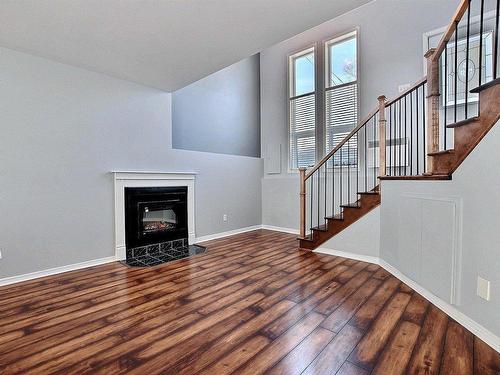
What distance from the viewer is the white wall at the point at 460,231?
169 cm

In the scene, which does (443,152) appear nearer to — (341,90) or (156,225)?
(341,90)

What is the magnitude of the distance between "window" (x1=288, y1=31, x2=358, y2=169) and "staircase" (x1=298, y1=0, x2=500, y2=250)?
0.36 meters

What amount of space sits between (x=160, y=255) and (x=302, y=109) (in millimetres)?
3955

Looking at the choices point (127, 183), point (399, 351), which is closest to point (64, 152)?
point (127, 183)

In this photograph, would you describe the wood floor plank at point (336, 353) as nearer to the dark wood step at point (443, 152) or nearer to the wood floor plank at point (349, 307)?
the wood floor plank at point (349, 307)

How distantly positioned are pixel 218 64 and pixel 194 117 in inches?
73.3

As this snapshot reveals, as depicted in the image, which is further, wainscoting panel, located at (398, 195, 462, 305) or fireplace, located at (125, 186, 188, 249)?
fireplace, located at (125, 186, 188, 249)

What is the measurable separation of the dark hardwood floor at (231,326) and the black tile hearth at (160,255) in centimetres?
43

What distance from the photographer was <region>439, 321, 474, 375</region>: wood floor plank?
1466mm

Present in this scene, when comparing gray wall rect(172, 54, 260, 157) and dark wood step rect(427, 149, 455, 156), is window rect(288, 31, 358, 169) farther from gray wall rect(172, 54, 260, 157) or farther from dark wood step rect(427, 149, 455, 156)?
dark wood step rect(427, 149, 455, 156)

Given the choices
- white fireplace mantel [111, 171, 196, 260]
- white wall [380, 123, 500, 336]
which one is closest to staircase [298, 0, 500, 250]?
white wall [380, 123, 500, 336]

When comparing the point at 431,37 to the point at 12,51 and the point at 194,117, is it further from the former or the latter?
the point at 12,51

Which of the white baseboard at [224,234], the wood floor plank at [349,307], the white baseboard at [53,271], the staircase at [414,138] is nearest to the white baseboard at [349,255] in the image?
the staircase at [414,138]

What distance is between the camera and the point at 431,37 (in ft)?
12.8
